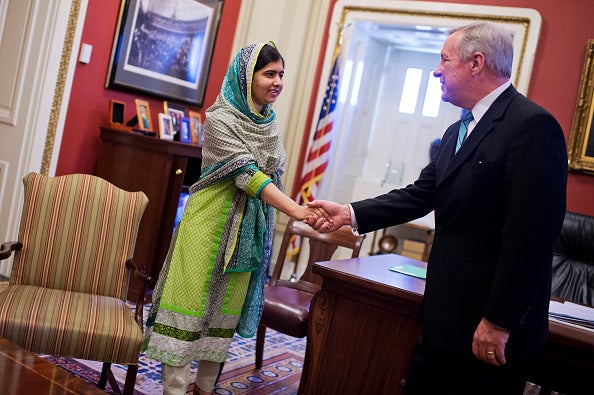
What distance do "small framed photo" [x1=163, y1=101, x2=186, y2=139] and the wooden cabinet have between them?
0.55 metres

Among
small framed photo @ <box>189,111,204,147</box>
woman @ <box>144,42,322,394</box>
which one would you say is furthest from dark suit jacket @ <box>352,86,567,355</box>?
small framed photo @ <box>189,111,204,147</box>

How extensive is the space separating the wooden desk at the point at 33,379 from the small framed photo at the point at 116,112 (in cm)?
286

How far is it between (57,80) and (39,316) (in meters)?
2.19

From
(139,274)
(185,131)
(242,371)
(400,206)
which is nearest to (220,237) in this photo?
(139,274)

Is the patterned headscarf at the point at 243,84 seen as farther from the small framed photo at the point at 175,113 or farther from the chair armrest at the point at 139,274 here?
the small framed photo at the point at 175,113

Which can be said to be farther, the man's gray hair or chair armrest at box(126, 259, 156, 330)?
chair armrest at box(126, 259, 156, 330)

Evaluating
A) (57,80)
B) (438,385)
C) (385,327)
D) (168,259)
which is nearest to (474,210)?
(438,385)

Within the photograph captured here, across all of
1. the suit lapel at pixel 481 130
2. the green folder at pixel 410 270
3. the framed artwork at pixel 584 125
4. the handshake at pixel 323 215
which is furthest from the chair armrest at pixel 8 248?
the framed artwork at pixel 584 125

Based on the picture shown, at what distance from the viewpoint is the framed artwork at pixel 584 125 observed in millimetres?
4586

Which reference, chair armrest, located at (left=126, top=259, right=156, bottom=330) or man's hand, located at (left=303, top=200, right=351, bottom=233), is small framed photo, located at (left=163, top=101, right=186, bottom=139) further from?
man's hand, located at (left=303, top=200, right=351, bottom=233)

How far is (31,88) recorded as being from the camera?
12.9ft

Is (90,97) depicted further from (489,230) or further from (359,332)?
(489,230)

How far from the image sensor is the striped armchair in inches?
88.1

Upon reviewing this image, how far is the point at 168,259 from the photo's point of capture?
2.43 m
